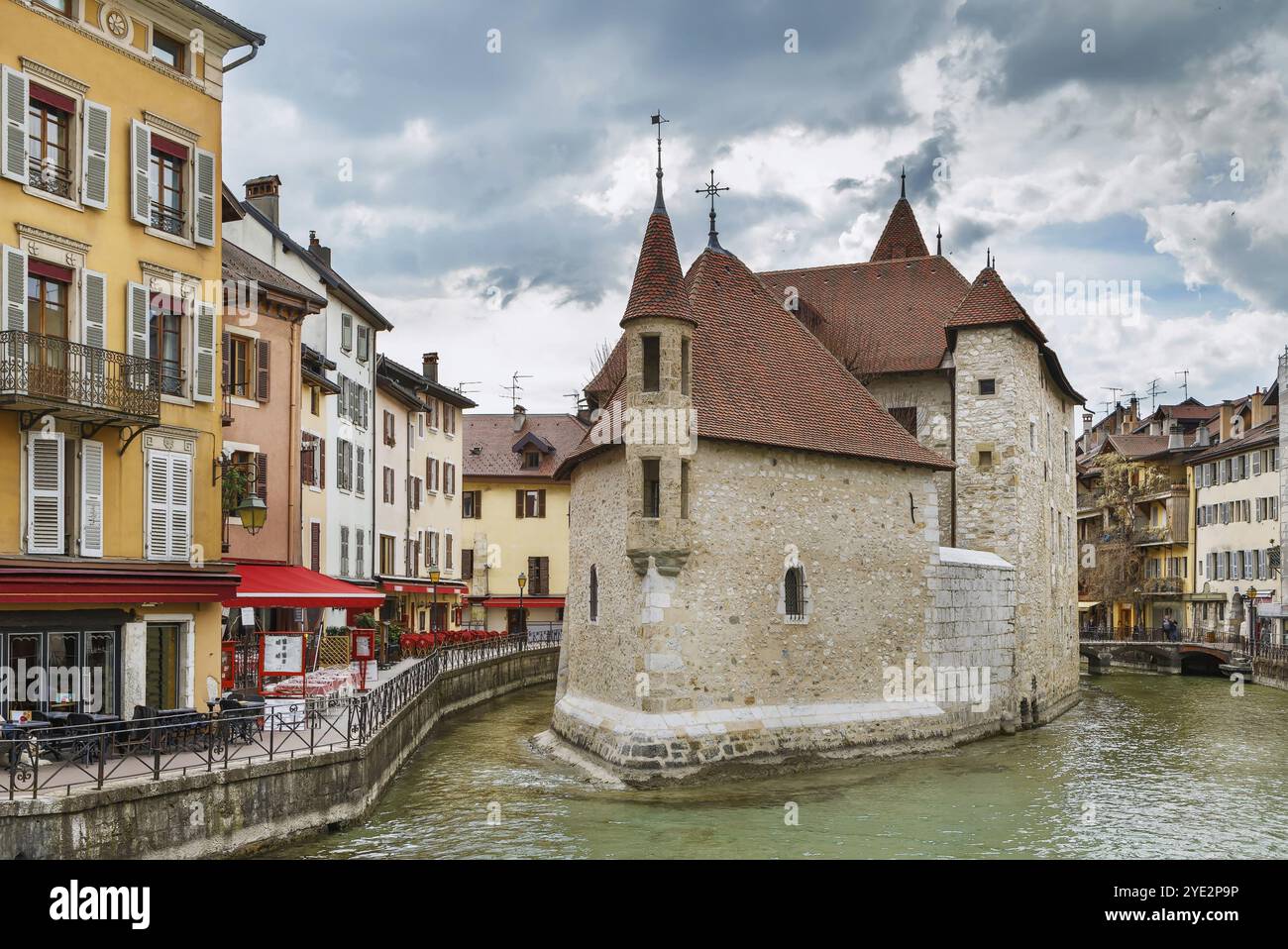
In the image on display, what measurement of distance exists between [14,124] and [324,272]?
16.2 meters

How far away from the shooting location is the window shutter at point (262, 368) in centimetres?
2648

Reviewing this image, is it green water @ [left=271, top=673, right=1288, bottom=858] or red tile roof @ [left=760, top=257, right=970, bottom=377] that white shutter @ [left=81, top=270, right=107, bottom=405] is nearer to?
green water @ [left=271, top=673, right=1288, bottom=858]

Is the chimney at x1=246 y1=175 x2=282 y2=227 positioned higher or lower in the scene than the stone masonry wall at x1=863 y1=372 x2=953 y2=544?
higher

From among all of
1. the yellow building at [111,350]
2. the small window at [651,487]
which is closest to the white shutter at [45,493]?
the yellow building at [111,350]

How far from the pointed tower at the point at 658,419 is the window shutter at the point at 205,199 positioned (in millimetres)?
7264

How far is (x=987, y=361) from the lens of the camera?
30.3 m

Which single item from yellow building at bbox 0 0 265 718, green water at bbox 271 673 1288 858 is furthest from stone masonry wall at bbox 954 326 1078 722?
yellow building at bbox 0 0 265 718

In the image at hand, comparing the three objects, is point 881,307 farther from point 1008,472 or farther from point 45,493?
point 45,493

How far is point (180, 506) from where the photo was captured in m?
19.5

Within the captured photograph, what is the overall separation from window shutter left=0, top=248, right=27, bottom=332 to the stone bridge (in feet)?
150

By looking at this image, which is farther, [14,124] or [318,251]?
[318,251]

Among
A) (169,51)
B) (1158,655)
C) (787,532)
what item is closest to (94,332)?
(169,51)

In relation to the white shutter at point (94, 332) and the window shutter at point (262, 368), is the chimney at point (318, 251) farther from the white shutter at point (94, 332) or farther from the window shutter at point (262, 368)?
the white shutter at point (94, 332)

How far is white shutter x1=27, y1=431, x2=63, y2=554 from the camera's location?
17.2 meters
